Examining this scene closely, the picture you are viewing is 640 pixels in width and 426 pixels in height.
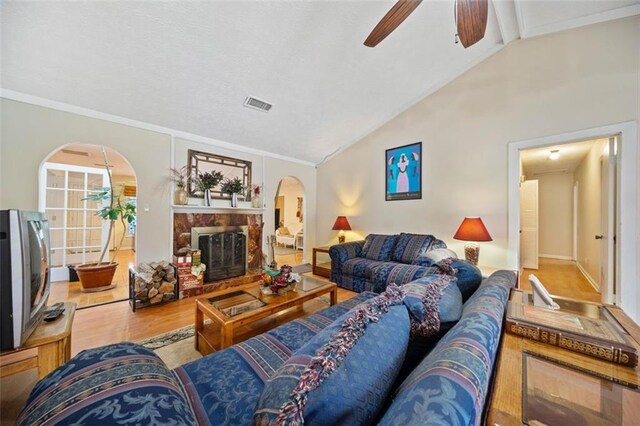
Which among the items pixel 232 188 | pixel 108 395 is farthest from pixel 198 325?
pixel 232 188

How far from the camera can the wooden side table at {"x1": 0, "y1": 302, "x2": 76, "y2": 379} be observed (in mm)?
1013

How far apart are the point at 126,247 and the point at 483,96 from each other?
9.06 metres

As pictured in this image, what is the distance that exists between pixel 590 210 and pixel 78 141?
25.0ft

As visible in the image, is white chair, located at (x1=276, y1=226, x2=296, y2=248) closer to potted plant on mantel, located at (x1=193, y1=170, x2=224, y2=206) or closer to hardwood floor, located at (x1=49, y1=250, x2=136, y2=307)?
potted plant on mantel, located at (x1=193, y1=170, x2=224, y2=206)

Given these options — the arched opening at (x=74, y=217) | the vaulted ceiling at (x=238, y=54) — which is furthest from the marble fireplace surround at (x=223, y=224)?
the vaulted ceiling at (x=238, y=54)

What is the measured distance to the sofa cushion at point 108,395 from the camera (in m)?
0.58

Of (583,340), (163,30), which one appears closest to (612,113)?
(583,340)

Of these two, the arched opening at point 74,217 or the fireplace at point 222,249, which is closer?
the fireplace at point 222,249

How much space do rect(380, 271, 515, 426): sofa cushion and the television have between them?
1.49 meters

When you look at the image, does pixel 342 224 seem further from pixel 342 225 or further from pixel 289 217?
pixel 289 217

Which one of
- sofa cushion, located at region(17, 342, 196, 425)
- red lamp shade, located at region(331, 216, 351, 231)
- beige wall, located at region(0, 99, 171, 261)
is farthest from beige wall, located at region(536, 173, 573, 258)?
beige wall, located at region(0, 99, 171, 261)

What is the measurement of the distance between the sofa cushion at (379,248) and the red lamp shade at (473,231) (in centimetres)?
94

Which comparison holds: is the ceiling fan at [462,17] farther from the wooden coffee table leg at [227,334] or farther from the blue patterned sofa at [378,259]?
the wooden coffee table leg at [227,334]

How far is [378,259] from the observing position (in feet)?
11.7
